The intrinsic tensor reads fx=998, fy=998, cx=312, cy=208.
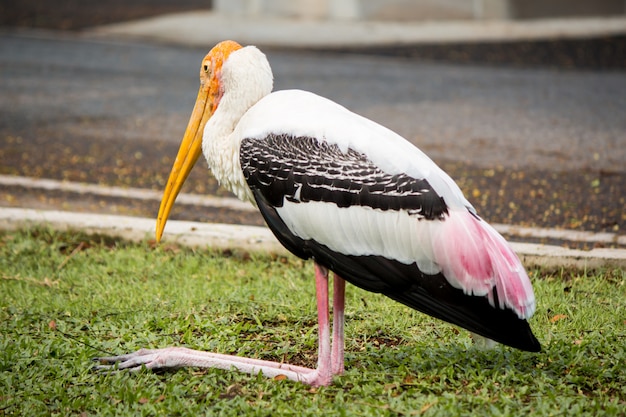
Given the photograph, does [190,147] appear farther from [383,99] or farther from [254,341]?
[383,99]

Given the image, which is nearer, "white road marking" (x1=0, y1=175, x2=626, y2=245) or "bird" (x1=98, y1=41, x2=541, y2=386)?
"bird" (x1=98, y1=41, x2=541, y2=386)

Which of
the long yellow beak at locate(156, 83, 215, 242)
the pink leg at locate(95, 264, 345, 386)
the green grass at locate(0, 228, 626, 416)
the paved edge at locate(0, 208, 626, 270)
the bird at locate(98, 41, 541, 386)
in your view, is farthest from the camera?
the paved edge at locate(0, 208, 626, 270)

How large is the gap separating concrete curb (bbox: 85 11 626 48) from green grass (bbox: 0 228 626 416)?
813 cm

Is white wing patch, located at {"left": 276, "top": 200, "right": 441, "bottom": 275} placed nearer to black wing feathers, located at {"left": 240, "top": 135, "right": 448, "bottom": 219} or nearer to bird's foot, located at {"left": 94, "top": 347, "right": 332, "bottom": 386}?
black wing feathers, located at {"left": 240, "top": 135, "right": 448, "bottom": 219}

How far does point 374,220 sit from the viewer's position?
3.48m

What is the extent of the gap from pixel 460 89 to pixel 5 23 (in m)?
8.50

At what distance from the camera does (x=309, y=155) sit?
3521 mm

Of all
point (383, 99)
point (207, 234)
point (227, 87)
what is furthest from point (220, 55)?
point (383, 99)

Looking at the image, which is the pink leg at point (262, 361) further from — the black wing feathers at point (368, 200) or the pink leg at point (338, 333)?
the black wing feathers at point (368, 200)

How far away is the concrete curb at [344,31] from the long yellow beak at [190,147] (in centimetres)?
897

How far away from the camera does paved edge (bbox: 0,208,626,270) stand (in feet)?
16.2

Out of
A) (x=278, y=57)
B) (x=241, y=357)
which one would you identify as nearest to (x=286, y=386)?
(x=241, y=357)

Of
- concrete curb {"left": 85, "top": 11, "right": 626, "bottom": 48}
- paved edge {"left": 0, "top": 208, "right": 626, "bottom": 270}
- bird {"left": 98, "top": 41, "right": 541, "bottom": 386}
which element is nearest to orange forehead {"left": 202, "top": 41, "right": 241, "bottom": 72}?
bird {"left": 98, "top": 41, "right": 541, "bottom": 386}

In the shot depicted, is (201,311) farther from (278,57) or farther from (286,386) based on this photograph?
(278,57)
